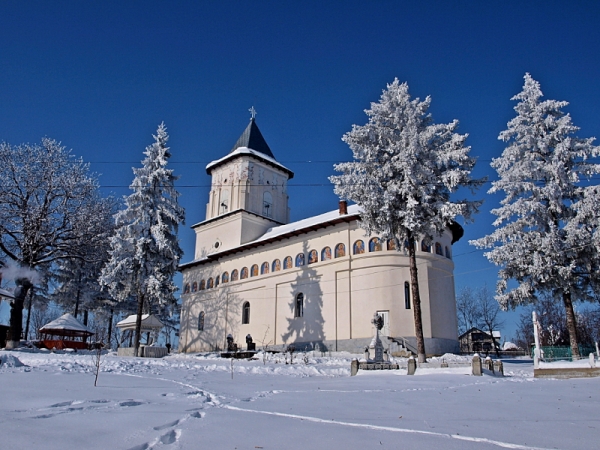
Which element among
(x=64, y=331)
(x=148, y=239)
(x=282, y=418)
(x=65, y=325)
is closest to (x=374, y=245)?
(x=148, y=239)

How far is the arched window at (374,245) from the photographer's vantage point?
28.9 meters

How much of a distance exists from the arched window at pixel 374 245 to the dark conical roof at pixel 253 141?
19.0 m

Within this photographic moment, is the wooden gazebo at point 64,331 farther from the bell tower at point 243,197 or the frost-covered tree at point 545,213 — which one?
the frost-covered tree at point 545,213

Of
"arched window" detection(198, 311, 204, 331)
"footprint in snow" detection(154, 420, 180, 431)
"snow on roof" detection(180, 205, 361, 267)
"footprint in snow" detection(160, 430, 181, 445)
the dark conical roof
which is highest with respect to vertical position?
the dark conical roof

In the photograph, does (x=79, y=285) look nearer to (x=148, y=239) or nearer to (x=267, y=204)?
(x=148, y=239)

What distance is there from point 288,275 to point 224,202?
1250cm

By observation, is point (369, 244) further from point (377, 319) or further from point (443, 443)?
point (443, 443)

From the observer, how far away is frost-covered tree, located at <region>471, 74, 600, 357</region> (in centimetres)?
1962

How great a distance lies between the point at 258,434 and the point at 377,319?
16510 millimetres

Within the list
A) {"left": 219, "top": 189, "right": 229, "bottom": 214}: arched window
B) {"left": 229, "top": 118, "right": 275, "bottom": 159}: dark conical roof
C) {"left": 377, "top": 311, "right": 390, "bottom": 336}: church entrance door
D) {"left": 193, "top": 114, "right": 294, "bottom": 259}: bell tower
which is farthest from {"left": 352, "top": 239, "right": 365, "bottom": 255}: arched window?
{"left": 229, "top": 118, "right": 275, "bottom": 159}: dark conical roof

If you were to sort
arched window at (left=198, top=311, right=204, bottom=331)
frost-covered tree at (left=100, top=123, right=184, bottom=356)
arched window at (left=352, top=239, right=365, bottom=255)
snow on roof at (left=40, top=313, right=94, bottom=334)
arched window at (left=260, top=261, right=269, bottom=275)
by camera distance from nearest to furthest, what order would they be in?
1. frost-covered tree at (left=100, top=123, right=184, bottom=356)
2. arched window at (left=352, top=239, right=365, bottom=255)
3. snow on roof at (left=40, top=313, right=94, bottom=334)
4. arched window at (left=260, top=261, right=269, bottom=275)
5. arched window at (left=198, top=311, right=204, bottom=331)

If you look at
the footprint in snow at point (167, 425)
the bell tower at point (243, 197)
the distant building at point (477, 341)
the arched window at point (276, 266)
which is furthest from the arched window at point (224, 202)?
the footprint in snow at point (167, 425)

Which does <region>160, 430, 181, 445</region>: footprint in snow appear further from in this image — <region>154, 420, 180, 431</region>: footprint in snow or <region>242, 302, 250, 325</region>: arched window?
<region>242, 302, 250, 325</region>: arched window

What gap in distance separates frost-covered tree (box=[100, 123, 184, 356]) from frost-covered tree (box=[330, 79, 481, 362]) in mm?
12749
